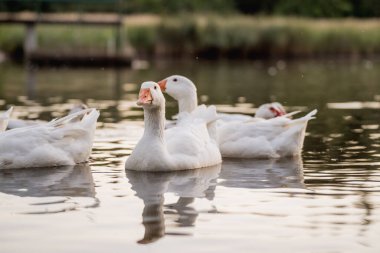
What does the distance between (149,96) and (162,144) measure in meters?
0.56

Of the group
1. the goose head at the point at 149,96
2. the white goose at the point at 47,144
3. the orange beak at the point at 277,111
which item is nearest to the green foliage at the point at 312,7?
the orange beak at the point at 277,111

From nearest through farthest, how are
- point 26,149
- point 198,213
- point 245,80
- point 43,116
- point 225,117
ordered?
point 198,213 < point 26,149 < point 225,117 < point 43,116 < point 245,80

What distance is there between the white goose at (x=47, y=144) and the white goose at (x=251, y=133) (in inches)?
55.2

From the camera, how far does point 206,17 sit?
2195 inches

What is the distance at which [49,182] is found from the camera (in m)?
11.1

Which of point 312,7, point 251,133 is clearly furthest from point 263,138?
point 312,7

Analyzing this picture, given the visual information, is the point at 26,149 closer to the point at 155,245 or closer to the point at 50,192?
the point at 50,192

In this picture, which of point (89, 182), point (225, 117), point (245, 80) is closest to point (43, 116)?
point (225, 117)

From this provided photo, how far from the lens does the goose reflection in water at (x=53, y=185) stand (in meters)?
9.76

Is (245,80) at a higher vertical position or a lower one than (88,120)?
lower

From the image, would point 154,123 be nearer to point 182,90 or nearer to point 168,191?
point 168,191

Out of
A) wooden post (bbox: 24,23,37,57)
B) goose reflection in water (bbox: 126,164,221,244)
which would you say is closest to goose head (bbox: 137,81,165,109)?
goose reflection in water (bbox: 126,164,221,244)

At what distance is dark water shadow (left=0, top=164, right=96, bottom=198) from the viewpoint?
10383mm

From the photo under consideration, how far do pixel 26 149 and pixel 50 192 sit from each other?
193 cm
